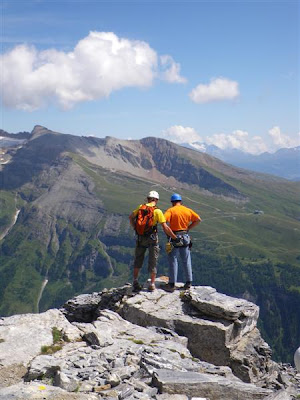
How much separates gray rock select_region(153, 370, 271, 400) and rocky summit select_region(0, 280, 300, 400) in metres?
0.03

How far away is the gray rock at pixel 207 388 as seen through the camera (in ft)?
36.8

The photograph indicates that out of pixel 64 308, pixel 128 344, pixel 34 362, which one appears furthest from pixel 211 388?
pixel 64 308

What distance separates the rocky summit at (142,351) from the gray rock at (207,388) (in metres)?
0.03

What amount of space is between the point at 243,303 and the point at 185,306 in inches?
120

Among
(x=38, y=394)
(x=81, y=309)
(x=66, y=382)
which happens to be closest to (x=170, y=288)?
(x=81, y=309)

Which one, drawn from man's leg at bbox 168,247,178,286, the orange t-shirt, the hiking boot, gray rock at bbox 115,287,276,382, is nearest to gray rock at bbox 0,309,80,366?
gray rock at bbox 115,287,276,382

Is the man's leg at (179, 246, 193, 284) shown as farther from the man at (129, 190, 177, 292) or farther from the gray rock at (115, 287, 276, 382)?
the gray rock at (115, 287, 276, 382)

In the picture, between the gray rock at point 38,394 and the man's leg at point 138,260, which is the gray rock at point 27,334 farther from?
the man's leg at point 138,260

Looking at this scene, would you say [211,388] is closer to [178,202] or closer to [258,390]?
[258,390]

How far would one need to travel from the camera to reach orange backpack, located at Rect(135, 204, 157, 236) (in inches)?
789

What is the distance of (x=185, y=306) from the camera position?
64.2 ft

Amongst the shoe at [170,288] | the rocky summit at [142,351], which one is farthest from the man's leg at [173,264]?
the rocky summit at [142,351]

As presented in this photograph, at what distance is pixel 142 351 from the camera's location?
563 inches

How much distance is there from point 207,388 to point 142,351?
11.5ft
